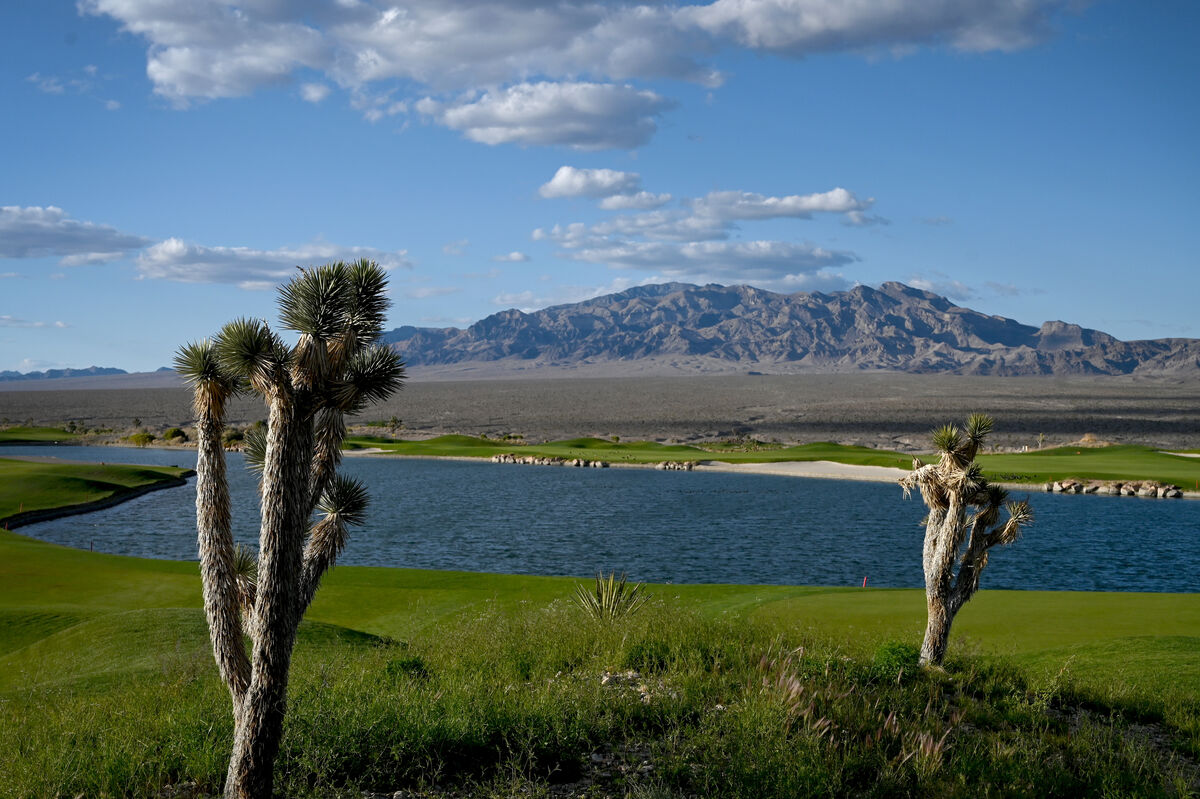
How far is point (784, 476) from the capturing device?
6619 centimetres

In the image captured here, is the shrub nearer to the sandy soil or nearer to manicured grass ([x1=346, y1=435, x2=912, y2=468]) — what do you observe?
manicured grass ([x1=346, y1=435, x2=912, y2=468])

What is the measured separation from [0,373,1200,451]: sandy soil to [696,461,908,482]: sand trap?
84.9 feet

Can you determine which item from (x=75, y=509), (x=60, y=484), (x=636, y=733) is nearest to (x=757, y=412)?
(x=60, y=484)

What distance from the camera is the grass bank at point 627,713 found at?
24.8 ft

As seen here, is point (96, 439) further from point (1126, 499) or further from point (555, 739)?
point (555, 739)

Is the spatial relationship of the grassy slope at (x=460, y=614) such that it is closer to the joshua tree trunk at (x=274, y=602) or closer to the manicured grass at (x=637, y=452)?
the joshua tree trunk at (x=274, y=602)

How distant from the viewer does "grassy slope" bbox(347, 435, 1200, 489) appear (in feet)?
187

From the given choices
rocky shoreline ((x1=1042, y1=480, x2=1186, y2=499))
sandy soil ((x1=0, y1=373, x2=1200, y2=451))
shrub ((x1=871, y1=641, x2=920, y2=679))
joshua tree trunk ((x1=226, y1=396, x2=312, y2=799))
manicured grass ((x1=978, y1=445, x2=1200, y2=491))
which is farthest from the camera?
sandy soil ((x1=0, y1=373, x2=1200, y2=451))

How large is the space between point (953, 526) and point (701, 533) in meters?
27.0

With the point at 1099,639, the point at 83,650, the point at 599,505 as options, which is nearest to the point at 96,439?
the point at 599,505

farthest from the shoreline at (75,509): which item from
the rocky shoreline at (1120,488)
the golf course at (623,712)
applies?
the rocky shoreline at (1120,488)

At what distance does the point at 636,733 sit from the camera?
855cm

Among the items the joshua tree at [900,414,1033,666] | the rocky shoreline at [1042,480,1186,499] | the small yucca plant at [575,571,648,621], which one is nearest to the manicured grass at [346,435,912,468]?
the rocky shoreline at [1042,480,1186,499]

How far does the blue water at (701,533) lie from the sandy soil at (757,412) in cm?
3351
